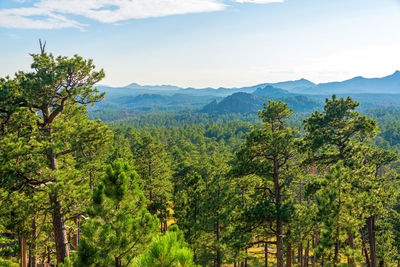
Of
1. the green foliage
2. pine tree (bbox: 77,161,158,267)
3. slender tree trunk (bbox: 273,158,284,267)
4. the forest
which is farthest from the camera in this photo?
slender tree trunk (bbox: 273,158,284,267)

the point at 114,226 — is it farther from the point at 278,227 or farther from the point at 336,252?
the point at 278,227

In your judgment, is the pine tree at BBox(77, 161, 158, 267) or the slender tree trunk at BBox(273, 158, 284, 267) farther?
the slender tree trunk at BBox(273, 158, 284, 267)

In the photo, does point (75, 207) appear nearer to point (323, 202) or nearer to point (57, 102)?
point (57, 102)

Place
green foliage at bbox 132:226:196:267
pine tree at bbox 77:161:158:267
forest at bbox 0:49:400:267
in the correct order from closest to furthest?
green foliage at bbox 132:226:196:267 → pine tree at bbox 77:161:158:267 → forest at bbox 0:49:400:267

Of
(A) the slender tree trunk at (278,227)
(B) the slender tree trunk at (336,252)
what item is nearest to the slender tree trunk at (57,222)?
(A) the slender tree trunk at (278,227)

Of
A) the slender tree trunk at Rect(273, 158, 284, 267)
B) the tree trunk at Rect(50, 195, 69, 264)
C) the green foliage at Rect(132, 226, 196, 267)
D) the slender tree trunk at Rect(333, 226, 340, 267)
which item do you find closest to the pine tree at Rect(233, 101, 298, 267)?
the slender tree trunk at Rect(273, 158, 284, 267)

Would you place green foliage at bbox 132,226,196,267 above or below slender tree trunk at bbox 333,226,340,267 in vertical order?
above

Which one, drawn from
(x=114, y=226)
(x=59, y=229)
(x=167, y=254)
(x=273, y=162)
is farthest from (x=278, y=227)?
(x=59, y=229)

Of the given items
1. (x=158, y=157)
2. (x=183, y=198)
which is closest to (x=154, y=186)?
(x=158, y=157)

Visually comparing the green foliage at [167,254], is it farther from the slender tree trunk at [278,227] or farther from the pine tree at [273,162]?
the slender tree trunk at [278,227]

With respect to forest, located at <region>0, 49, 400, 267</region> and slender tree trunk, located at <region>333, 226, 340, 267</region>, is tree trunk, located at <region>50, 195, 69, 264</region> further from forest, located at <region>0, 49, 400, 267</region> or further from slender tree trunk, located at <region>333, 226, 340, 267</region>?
slender tree trunk, located at <region>333, 226, 340, 267</region>

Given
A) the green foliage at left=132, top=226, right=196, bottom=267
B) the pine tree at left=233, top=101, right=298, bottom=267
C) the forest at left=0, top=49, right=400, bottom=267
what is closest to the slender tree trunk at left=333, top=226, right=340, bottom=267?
the forest at left=0, top=49, right=400, bottom=267

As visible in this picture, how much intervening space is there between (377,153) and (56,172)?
651 inches

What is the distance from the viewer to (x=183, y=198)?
59.0 ft
